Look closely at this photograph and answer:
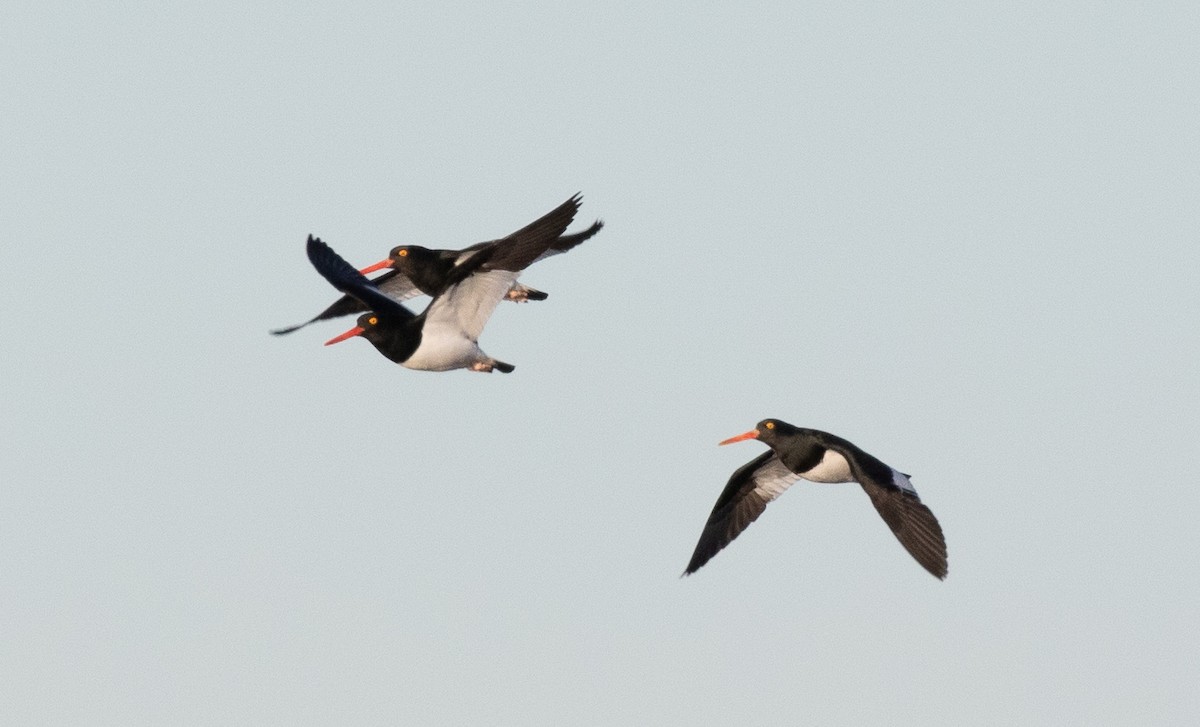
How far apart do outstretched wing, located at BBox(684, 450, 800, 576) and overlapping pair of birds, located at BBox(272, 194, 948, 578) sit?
1cm

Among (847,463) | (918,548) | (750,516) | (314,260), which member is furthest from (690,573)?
(314,260)

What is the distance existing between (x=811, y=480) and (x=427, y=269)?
491 centimetres

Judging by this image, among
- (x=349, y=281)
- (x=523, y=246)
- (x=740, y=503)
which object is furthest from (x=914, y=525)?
(x=349, y=281)

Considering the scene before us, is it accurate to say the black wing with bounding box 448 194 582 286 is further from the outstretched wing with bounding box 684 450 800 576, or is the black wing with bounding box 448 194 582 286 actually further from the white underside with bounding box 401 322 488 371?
the outstretched wing with bounding box 684 450 800 576

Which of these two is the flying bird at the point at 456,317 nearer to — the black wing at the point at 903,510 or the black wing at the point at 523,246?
the black wing at the point at 523,246

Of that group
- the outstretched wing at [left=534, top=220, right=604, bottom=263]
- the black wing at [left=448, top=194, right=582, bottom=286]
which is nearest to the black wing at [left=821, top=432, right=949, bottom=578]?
the black wing at [left=448, top=194, right=582, bottom=286]

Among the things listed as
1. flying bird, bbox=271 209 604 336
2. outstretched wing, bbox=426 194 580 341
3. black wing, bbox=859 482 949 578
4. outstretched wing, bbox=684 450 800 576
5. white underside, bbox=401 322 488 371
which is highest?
flying bird, bbox=271 209 604 336

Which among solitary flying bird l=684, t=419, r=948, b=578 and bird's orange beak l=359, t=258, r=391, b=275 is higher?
bird's orange beak l=359, t=258, r=391, b=275

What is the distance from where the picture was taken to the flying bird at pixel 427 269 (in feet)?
75.5

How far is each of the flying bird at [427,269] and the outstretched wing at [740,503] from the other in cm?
323

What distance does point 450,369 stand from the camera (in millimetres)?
22094

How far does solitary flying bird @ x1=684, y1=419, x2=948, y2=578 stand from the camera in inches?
779

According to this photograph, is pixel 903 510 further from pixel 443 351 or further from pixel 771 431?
pixel 443 351

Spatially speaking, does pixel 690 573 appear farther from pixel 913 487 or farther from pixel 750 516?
pixel 913 487
